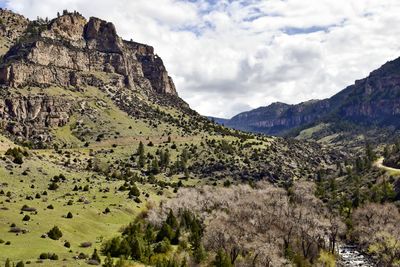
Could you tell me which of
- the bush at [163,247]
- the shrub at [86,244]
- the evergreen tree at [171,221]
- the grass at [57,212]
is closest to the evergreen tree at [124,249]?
the grass at [57,212]

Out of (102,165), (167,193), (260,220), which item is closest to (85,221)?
(260,220)

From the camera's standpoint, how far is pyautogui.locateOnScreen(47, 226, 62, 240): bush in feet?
284

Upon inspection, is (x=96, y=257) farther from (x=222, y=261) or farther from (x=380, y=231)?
(x=380, y=231)

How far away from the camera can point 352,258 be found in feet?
371

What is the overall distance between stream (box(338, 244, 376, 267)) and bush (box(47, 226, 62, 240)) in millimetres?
64113

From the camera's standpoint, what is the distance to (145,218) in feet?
389

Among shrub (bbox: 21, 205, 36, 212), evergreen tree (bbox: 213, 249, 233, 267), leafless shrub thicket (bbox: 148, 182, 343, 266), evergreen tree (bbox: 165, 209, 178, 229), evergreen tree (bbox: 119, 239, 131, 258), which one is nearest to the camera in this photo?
evergreen tree (bbox: 213, 249, 233, 267)

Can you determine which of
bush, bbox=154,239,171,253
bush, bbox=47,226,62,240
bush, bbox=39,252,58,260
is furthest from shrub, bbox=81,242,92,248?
bush, bbox=154,239,171,253

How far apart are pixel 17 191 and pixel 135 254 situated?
4969cm

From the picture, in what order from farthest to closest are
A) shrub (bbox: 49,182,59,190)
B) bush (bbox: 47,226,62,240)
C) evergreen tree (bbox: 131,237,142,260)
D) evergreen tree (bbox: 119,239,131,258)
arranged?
shrub (bbox: 49,182,59,190)
bush (bbox: 47,226,62,240)
evergreen tree (bbox: 131,237,142,260)
evergreen tree (bbox: 119,239,131,258)

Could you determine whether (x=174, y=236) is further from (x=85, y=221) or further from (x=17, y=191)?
(x=17, y=191)

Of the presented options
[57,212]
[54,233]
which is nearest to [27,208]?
[57,212]

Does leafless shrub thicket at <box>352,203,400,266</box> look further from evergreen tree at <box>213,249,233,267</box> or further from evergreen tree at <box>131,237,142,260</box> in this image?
evergreen tree at <box>131,237,142,260</box>

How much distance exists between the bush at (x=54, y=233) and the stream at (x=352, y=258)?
6411 centimetres
